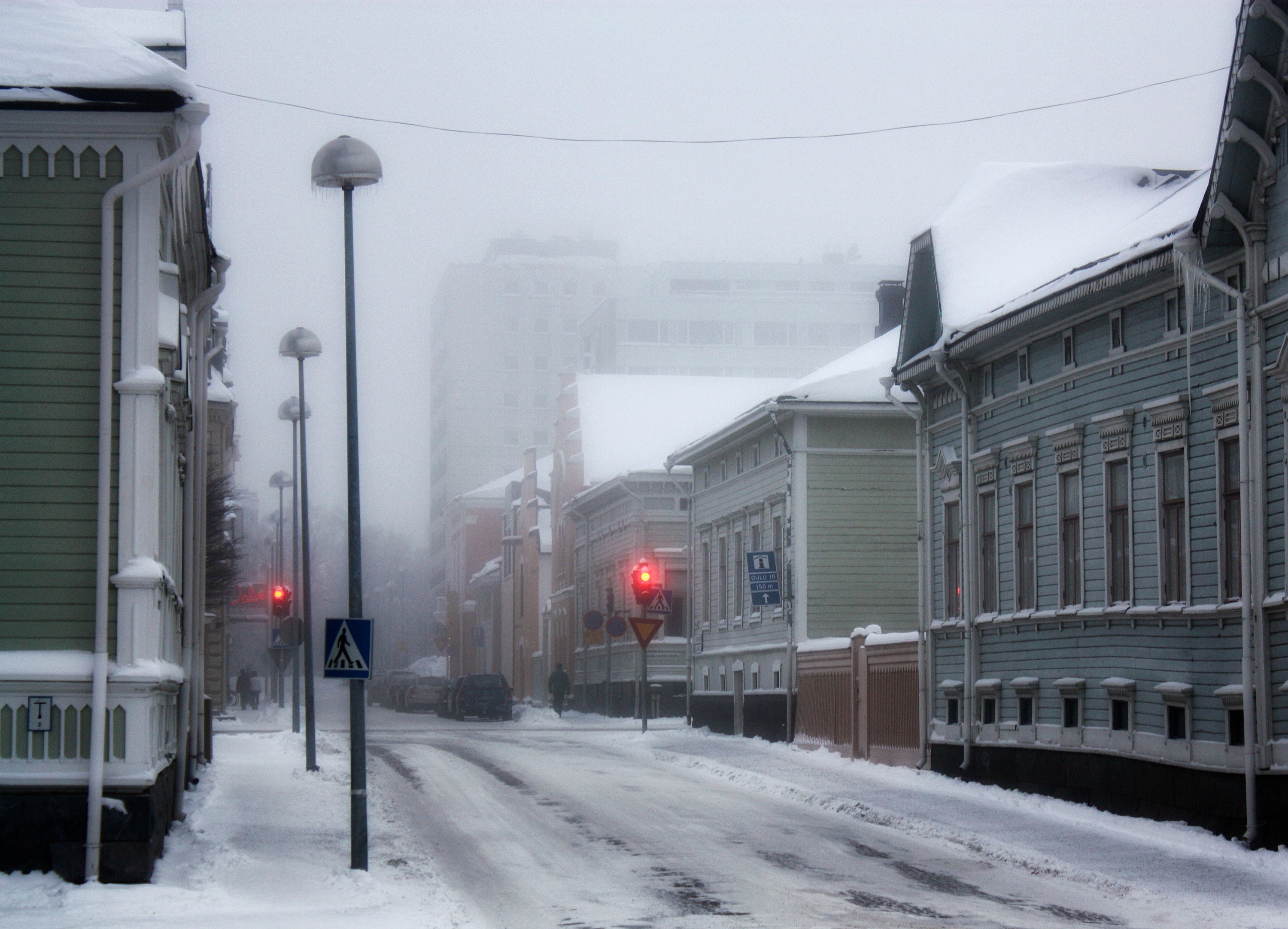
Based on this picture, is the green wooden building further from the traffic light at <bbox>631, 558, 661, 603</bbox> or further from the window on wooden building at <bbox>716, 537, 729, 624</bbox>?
the window on wooden building at <bbox>716, 537, 729, 624</bbox>

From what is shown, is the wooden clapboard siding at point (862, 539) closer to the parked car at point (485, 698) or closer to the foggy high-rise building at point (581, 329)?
the parked car at point (485, 698)

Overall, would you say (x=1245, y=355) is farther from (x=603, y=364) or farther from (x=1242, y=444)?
(x=603, y=364)

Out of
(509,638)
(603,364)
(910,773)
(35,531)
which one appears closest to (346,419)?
(35,531)

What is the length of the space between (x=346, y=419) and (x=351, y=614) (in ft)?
5.76

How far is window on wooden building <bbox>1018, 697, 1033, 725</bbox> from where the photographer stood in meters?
24.7

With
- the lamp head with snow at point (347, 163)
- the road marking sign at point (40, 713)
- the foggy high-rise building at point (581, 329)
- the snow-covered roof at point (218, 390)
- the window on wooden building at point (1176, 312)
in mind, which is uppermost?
the foggy high-rise building at point (581, 329)

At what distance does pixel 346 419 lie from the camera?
15.9m

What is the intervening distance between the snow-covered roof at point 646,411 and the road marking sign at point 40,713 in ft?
147

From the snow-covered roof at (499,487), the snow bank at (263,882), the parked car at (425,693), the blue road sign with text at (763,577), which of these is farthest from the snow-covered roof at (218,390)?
the snow-covered roof at (499,487)

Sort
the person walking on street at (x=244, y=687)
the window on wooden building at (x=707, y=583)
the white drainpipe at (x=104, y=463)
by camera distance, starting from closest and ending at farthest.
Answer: the white drainpipe at (x=104, y=463)
the window on wooden building at (x=707, y=583)
the person walking on street at (x=244, y=687)

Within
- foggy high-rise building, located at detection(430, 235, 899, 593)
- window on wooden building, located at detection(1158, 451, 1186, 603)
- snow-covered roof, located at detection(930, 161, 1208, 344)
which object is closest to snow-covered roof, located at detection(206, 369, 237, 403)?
snow-covered roof, located at detection(930, 161, 1208, 344)

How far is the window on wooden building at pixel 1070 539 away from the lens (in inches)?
927

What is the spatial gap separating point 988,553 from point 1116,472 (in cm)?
461

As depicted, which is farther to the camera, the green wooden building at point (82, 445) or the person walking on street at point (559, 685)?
the person walking on street at point (559, 685)
